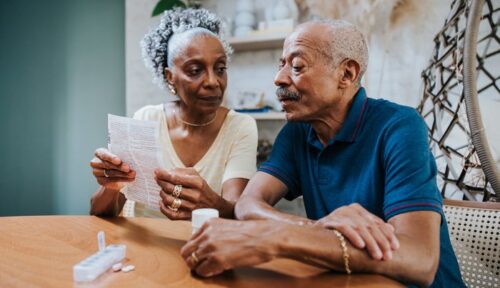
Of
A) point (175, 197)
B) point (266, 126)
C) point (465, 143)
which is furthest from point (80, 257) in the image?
point (266, 126)

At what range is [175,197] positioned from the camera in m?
1.31

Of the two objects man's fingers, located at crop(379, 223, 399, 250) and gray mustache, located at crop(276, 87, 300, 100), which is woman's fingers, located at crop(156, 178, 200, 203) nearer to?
gray mustache, located at crop(276, 87, 300, 100)

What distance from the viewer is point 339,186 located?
1.35m

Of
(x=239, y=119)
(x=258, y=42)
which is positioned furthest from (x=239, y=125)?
(x=258, y=42)

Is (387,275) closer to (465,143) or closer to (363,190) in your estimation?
(363,190)

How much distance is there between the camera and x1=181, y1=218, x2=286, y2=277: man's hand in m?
0.89

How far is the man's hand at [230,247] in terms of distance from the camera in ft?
2.92

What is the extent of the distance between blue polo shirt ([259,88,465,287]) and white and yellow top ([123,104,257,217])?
34 centimetres

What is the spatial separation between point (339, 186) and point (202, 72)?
87 centimetres

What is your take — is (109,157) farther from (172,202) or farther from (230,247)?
(230,247)

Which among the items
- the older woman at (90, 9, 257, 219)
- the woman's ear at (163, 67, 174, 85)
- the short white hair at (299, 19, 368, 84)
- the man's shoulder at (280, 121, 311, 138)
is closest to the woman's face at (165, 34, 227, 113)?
the older woman at (90, 9, 257, 219)

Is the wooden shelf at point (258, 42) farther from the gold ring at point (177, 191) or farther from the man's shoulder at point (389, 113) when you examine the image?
the gold ring at point (177, 191)

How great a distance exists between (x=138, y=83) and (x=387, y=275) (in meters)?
2.76

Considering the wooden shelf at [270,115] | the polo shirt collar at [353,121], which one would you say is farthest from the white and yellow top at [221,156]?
the wooden shelf at [270,115]
